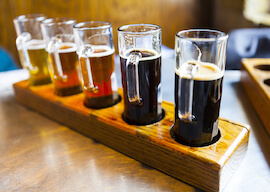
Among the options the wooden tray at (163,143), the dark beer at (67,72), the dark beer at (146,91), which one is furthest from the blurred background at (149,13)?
the dark beer at (146,91)

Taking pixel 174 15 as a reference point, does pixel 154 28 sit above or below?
above

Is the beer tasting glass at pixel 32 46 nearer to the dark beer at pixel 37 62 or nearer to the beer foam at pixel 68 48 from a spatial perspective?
the dark beer at pixel 37 62

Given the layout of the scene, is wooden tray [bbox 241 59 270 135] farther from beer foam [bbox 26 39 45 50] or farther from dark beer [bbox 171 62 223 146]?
beer foam [bbox 26 39 45 50]

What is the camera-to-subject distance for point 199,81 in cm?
58

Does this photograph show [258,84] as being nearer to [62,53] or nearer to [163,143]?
[163,143]

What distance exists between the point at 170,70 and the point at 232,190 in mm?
743

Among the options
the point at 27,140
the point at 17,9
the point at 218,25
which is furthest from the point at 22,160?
the point at 218,25

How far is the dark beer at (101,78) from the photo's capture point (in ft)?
2.59

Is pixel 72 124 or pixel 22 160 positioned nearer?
pixel 22 160

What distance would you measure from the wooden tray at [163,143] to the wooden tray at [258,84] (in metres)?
0.18

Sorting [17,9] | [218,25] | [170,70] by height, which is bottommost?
[218,25]

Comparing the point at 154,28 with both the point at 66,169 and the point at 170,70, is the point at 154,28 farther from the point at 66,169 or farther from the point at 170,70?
the point at 170,70

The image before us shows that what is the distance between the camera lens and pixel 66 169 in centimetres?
→ 70

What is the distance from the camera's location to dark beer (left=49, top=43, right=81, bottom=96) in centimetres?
90
